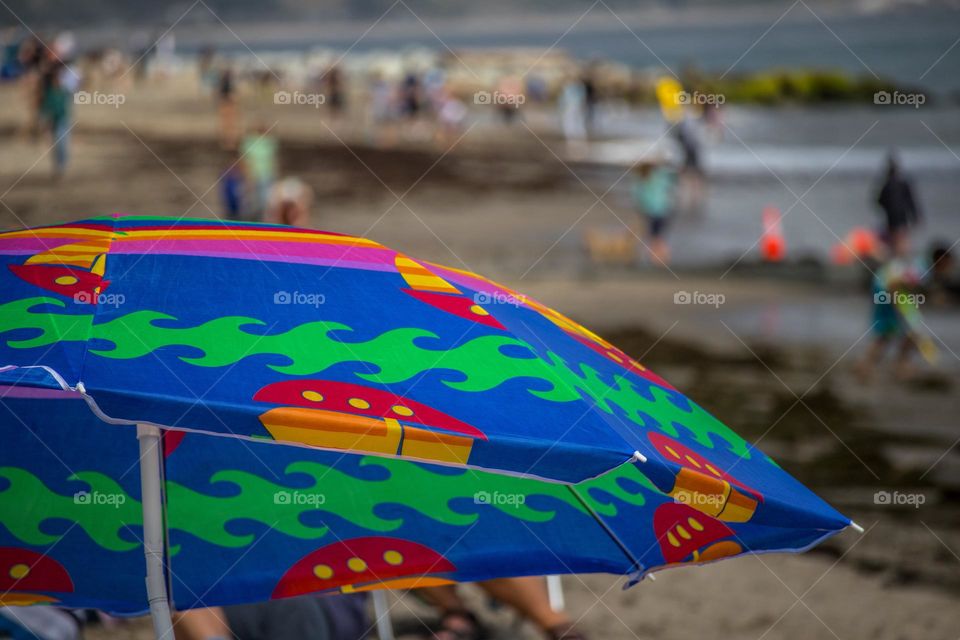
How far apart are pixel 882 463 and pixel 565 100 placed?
26252mm

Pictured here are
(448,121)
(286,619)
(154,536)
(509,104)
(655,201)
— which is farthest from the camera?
(509,104)

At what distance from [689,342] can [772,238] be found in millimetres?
4740

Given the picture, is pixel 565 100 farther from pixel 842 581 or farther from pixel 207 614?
pixel 207 614

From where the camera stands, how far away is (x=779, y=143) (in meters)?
32.5

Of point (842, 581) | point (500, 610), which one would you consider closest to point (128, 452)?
point (500, 610)

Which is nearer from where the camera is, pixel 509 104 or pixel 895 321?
pixel 895 321

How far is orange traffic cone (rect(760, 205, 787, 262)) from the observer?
49.5 feet

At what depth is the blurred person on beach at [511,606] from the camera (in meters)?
4.52

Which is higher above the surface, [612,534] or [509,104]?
[509,104]

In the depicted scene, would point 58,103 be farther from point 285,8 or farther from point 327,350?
point 285,8

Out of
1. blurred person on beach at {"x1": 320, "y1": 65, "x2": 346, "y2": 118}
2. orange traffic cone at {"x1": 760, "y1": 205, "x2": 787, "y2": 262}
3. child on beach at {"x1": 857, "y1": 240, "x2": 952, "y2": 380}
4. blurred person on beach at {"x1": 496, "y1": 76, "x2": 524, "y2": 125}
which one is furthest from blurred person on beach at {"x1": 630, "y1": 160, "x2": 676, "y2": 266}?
blurred person on beach at {"x1": 496, "y1": 76, "x2": 524, "y2": 125}

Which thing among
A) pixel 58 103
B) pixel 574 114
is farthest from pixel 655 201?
pixel 574 114

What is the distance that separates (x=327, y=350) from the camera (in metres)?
2.77

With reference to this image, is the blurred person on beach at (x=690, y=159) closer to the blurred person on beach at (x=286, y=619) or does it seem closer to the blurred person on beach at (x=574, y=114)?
the blurred person on beach at (x=574, y=114)
